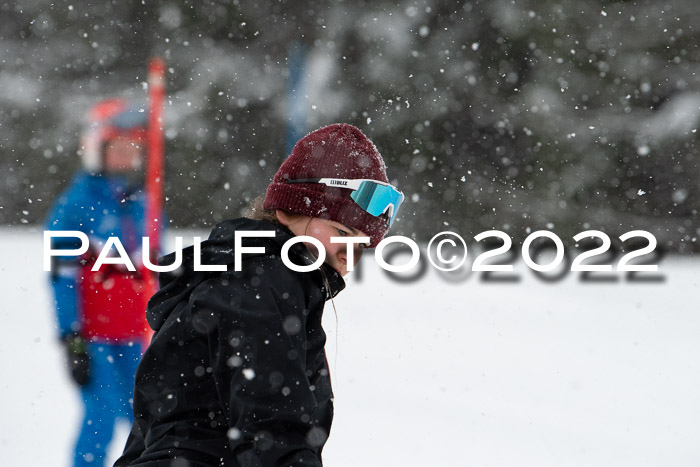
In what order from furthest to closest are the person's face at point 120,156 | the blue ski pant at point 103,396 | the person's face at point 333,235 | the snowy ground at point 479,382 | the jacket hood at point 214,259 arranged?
the snowy ground at point 479,382 < the person's face at point 120,156 < the blue ski pant at point 103,396 < the person's face at point 333,235 < the jacket hood at point 214,259

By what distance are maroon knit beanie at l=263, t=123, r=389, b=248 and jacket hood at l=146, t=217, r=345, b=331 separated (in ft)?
0.41

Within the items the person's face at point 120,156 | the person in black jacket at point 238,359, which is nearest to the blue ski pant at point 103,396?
the person's face at point 120,156

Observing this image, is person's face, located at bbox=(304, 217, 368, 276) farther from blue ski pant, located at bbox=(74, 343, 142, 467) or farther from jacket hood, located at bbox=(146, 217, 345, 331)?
blue ski pant, located at bbox=(74, 343, 142, 467)

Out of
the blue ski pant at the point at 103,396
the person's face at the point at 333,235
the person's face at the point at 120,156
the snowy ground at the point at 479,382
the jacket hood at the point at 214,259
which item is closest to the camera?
the jacket hood at the point at 214,259

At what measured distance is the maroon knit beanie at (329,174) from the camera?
1.41 meters

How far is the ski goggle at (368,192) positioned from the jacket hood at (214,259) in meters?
0.18

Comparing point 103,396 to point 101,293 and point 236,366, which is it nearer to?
point 101,293

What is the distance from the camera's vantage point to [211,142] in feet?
61.5

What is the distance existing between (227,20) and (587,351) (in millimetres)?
16353

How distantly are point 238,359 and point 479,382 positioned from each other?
138 inches

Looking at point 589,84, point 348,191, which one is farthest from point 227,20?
point 348,191

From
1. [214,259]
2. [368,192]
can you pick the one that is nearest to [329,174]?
[368,192]

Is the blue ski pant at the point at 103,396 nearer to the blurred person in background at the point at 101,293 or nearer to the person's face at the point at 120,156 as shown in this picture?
the blurred person in background at the point at 101,293

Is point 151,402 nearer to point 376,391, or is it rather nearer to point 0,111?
point 376,391
